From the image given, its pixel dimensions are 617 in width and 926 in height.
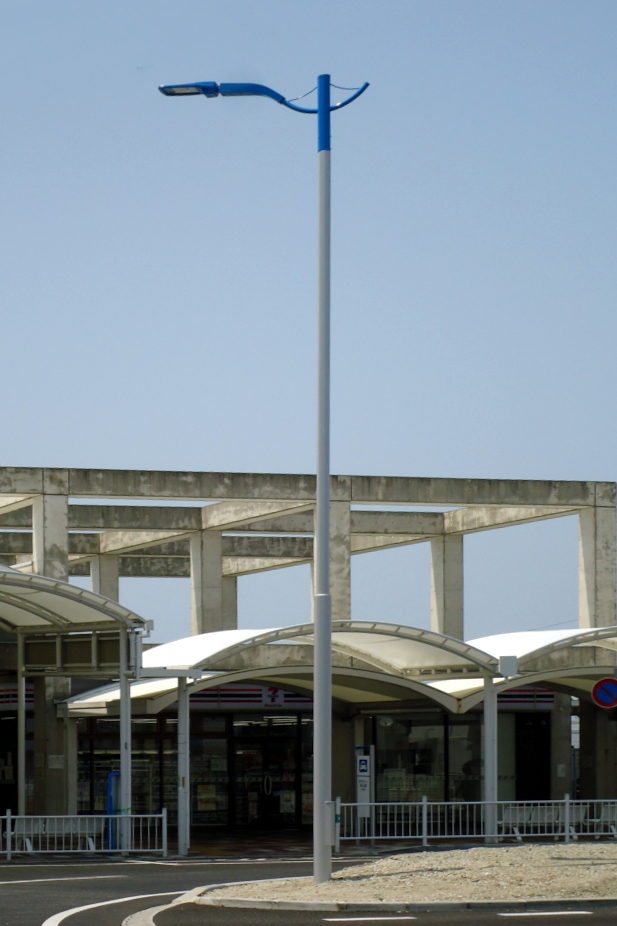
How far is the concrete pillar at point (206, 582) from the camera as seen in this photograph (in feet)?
111

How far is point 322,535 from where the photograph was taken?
15.5 m

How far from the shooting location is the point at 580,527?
115 feet

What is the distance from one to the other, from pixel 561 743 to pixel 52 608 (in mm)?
13547

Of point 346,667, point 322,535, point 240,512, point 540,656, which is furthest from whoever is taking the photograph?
point 240,512

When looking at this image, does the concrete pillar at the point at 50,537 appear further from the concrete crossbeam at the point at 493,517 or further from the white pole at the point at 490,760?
the concrete crossbeam at the point at 493,517

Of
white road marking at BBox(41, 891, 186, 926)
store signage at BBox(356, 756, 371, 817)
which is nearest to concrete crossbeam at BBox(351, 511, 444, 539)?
store signage at BBox(356, 756, 371, 817)

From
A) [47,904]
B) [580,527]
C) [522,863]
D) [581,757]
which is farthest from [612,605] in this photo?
[47,904]

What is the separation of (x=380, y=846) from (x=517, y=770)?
26.9 feet

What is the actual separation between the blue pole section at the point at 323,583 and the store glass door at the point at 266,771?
1525 centimetres

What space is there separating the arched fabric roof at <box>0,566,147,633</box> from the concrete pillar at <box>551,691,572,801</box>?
12.5m

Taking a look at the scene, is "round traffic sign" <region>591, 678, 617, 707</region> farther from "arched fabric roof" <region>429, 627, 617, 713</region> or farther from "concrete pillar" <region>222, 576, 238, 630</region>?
"concrete pillar" <region>222, 576, 238, 630</region>

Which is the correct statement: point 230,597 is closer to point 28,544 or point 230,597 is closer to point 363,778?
point 28,544

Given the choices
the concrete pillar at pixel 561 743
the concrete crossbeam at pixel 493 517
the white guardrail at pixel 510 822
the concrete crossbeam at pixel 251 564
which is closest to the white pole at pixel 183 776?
the white guardrail at pixel 510 822

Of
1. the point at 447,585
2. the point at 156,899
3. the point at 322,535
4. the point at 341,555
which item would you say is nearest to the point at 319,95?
the point at 322,535
